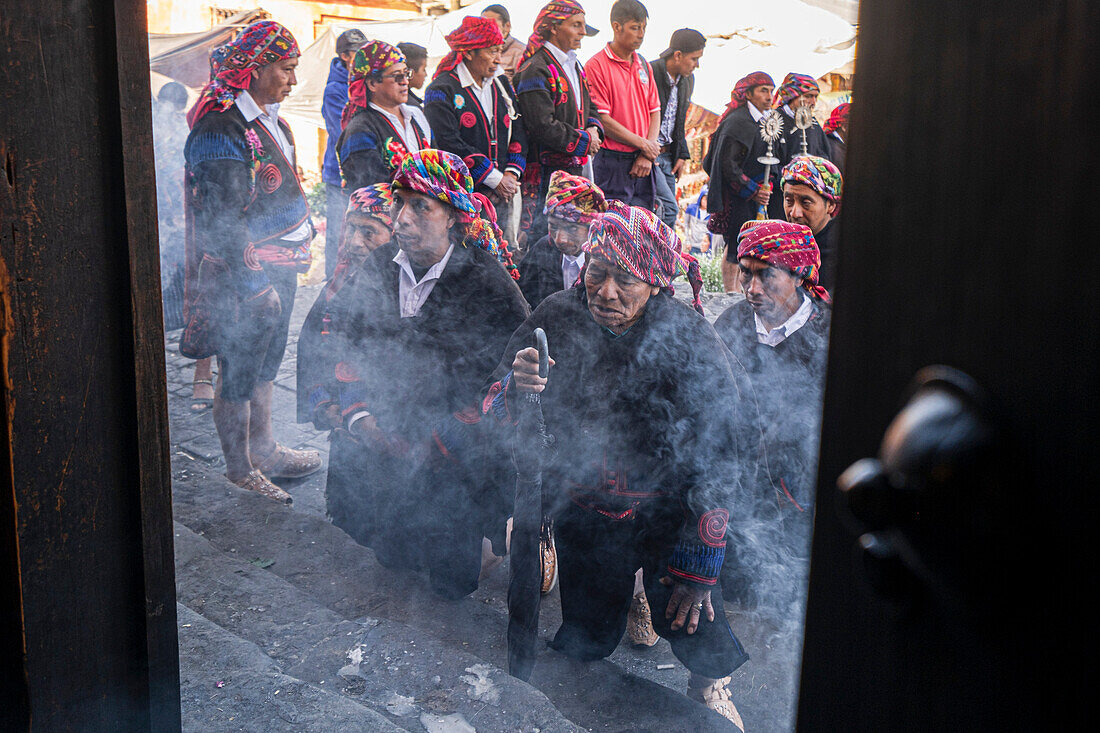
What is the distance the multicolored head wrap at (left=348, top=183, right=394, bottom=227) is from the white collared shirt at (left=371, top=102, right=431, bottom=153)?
538mm

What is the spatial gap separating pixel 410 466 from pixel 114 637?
6.69ft

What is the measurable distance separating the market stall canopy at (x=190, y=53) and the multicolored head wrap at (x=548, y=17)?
236 inches

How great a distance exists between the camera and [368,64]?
426 cm

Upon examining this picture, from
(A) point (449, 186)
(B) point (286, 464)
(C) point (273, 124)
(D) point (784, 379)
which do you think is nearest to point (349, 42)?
(C) point (273, 124)

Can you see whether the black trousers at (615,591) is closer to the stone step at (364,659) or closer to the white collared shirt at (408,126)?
the stone step at (364,659)

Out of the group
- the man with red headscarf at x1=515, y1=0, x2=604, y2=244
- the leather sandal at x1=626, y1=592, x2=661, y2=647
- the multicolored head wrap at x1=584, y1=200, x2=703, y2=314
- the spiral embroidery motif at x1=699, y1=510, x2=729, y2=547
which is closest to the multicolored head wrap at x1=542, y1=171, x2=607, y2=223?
the man with red headscarf at x1=515, y1=0, x2=604, y2=244

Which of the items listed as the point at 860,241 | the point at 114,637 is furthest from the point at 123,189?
the point at 860,241

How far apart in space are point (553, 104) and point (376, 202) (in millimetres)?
1214

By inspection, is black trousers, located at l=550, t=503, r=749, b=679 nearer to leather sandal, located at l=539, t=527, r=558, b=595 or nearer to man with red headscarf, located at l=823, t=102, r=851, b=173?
leather sandal, located at l=539, t=527, r=558, b=595

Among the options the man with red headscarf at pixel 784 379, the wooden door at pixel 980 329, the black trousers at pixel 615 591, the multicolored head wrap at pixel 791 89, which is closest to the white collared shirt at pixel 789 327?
the man with red headscarf at pixel 784 379

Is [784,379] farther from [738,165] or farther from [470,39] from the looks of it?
[470,39]

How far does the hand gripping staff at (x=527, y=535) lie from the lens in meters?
2.90

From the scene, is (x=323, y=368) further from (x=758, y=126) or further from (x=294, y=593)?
(x=758, y=126)

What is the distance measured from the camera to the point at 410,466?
3.57 metres
